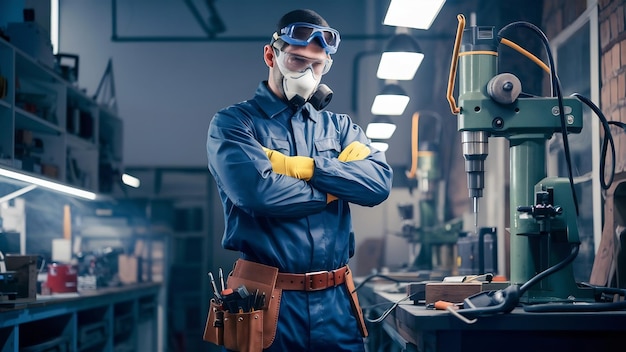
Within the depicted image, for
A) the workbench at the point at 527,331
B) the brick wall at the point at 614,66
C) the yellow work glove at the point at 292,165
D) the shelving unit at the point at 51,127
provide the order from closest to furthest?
the workbench at the point at 527,331, the yellow work glove at the point at 292,165, the brick wall at the point at 614,66, the shelving unit at the point at 51,127

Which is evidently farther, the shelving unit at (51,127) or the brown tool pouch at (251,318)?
the shelving unit at (51,127)

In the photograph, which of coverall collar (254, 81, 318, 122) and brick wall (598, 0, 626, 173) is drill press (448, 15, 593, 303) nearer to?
coverall collar (254, 81, 318, 122)

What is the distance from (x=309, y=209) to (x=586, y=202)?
2215mm

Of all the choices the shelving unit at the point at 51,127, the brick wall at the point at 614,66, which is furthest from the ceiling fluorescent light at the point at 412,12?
the shelving unit at the point at 51,127

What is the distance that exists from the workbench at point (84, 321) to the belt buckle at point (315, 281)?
170 cm

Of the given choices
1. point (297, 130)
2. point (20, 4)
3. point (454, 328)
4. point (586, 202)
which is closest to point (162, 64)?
point (20, 4)

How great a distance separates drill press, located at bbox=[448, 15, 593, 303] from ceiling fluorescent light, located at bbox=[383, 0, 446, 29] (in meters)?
0.96

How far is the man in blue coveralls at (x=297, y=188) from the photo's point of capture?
2080 mm

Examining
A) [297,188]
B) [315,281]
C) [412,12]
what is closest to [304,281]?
[315,281]

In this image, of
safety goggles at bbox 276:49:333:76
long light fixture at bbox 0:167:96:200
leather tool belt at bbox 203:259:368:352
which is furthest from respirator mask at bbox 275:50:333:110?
long light fixture at bbox 0:167:96:200

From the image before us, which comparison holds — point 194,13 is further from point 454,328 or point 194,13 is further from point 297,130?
point 454,328

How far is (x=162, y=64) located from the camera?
30.3 feet

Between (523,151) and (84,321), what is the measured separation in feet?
13.2

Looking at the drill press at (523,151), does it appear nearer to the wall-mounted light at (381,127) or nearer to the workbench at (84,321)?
the workbench at (84,321)
